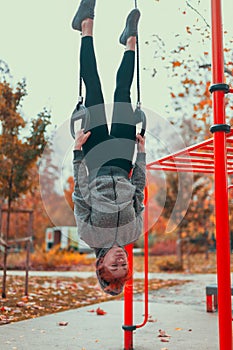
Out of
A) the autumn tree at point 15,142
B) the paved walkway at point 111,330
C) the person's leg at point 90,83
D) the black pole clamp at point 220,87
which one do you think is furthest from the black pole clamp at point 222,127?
the autumn tree at point 15,142

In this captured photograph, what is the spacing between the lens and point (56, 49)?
10047 mm

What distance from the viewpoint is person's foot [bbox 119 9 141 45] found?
276 centimetres

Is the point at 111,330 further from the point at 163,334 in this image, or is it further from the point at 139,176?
the point at 139,176

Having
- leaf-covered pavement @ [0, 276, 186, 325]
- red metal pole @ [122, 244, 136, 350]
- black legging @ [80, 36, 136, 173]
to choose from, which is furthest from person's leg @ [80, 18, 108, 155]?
leaf-covered pavement @ [0, 276, 186, 325]

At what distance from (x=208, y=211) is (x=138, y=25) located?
8.33 m

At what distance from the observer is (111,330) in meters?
3.92

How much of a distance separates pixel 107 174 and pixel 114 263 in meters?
0.50

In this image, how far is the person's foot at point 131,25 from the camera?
9.04 ft

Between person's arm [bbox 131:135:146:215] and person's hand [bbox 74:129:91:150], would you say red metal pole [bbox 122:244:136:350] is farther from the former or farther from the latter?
person's hand [bbox 74:129:91:150]

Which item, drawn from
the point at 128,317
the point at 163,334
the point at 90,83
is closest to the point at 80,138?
the point at 90,83

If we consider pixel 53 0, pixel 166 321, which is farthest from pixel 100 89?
pixel 53 0

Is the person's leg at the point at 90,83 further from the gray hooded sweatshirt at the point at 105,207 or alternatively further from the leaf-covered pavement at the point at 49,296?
the leaf-covered pavement at the point at 49,296

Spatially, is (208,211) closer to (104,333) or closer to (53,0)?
(53,0)

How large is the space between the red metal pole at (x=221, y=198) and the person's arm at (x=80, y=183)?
0.69 metres
